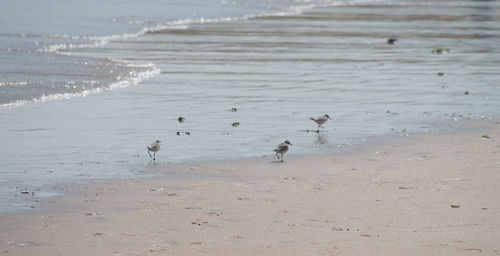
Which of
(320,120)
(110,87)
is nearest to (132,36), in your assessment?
(110,87)

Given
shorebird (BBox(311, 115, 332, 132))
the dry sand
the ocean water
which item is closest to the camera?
the dry sand

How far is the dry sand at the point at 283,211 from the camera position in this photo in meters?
8.68

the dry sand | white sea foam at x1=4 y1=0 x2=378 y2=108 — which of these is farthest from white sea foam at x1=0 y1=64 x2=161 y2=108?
the dry sand

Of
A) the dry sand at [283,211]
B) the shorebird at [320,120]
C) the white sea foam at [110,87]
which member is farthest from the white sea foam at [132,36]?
the dry sand at [283,211]

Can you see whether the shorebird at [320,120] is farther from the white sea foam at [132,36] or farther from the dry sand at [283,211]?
the white sea foam at [132,36]

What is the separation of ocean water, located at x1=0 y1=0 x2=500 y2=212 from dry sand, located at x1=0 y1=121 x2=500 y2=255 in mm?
741

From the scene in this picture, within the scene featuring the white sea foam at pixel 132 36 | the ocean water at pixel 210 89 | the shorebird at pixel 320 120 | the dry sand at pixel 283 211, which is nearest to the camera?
the dry sand at pixel 283 211

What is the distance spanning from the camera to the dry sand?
8.68m

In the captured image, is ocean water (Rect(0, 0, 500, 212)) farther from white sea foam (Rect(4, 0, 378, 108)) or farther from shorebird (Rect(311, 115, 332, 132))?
shorebird (Rect(311, 115, 332, 132))

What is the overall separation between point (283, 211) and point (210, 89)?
9.79m

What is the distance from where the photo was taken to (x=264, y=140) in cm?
1421

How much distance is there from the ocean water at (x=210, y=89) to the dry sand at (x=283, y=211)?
2.43ft

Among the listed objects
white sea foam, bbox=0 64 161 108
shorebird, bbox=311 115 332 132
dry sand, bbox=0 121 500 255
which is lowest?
dry sand, bbox=0 121 500 255

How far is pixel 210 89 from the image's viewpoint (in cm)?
1952
